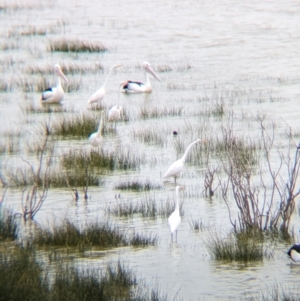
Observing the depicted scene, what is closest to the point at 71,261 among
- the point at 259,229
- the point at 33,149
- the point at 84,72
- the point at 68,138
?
the point at 259,229

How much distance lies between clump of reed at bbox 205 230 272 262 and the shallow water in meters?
0.09

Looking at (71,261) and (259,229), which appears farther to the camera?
(259,229)

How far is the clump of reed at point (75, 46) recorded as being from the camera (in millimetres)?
26781

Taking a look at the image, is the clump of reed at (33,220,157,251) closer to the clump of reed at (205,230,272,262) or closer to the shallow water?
the shallow water

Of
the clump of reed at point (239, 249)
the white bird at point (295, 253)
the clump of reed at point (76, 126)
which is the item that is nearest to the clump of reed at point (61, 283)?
the clump of reed at point (239, 249)

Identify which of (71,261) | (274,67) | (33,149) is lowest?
(71,261)

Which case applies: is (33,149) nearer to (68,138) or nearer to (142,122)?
(68,138)

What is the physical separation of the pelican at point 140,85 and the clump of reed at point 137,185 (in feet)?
29.9

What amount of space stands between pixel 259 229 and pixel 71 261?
2011 millimetres

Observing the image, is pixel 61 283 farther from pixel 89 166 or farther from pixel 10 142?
pixel 10 142

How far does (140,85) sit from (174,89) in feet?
2.78

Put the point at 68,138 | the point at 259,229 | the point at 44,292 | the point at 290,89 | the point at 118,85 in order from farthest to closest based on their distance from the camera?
the point at 118,85
the point at 290,89
the point at 68,138
the point at 259,229
the point at 44,292

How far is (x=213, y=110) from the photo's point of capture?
1723 cm

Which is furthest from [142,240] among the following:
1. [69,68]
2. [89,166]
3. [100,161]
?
[69,68]
